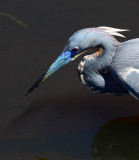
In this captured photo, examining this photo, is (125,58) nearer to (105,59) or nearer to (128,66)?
(128,66)

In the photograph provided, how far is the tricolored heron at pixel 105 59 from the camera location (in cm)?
487

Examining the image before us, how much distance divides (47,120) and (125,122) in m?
1.12

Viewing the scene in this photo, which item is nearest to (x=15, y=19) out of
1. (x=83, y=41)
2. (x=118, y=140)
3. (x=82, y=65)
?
(x=82, y=65)

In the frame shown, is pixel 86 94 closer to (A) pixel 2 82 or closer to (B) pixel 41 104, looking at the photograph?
(B) pixel 41 104

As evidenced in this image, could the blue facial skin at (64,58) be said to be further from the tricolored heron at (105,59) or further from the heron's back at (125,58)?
the heron's back at (125,58)

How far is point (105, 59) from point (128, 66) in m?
0.31

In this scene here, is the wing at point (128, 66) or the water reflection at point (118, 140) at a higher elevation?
the wing at point (128, 66)

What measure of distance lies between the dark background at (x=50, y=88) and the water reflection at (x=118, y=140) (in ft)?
0.32

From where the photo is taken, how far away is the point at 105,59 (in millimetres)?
5082

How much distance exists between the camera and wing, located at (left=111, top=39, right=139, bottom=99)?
16.4 ft

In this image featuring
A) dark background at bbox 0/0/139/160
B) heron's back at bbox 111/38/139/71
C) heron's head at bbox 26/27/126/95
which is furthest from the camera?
dark background at bbox 0/0/139/160

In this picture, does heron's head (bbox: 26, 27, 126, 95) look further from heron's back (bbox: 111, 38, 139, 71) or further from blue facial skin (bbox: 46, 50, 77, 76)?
heron's back (bbox: 111, 38, 139, 71)

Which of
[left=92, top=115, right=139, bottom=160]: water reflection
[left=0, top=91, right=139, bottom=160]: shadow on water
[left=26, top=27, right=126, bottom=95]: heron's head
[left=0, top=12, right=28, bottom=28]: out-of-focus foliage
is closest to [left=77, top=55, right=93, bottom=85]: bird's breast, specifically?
[left=26, top=27, right=126, bottom=95]: heron's head

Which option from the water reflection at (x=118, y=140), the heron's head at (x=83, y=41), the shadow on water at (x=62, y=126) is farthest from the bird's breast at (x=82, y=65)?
the water reflection at (x=118, y=140)
